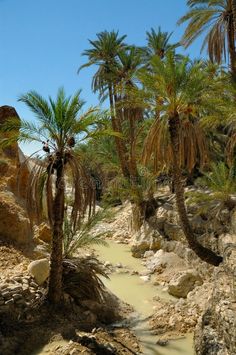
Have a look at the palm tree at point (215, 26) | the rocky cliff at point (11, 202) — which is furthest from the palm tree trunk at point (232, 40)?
the rocky cliff at point (11, 202)

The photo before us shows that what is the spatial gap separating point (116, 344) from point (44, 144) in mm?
5086

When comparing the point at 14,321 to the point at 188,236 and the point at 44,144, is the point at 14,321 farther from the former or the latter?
the point at 188,236

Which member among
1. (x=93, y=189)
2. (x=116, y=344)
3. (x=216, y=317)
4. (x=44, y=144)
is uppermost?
(x=44, y=144)

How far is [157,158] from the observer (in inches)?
535

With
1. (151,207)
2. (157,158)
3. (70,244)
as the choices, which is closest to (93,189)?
(70,244)

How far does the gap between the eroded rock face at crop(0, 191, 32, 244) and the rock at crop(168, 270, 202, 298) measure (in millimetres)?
5173

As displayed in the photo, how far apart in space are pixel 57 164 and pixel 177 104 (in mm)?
5480

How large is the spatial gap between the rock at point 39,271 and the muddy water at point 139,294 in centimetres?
278

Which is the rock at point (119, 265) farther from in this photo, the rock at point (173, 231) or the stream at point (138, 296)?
the rock at point (173, 231)

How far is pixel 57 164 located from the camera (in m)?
9.19

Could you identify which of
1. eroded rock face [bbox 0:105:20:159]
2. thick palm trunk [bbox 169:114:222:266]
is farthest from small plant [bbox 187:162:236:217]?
eroded rock face [bbox 0:105:20:159]

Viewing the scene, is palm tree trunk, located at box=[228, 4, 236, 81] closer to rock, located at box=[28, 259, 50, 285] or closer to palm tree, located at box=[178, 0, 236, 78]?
palm tree, located at box=[178, 0, 236, 78]

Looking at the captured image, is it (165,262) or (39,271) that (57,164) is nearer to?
(39,271)

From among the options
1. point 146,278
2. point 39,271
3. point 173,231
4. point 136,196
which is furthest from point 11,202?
point 136,196
